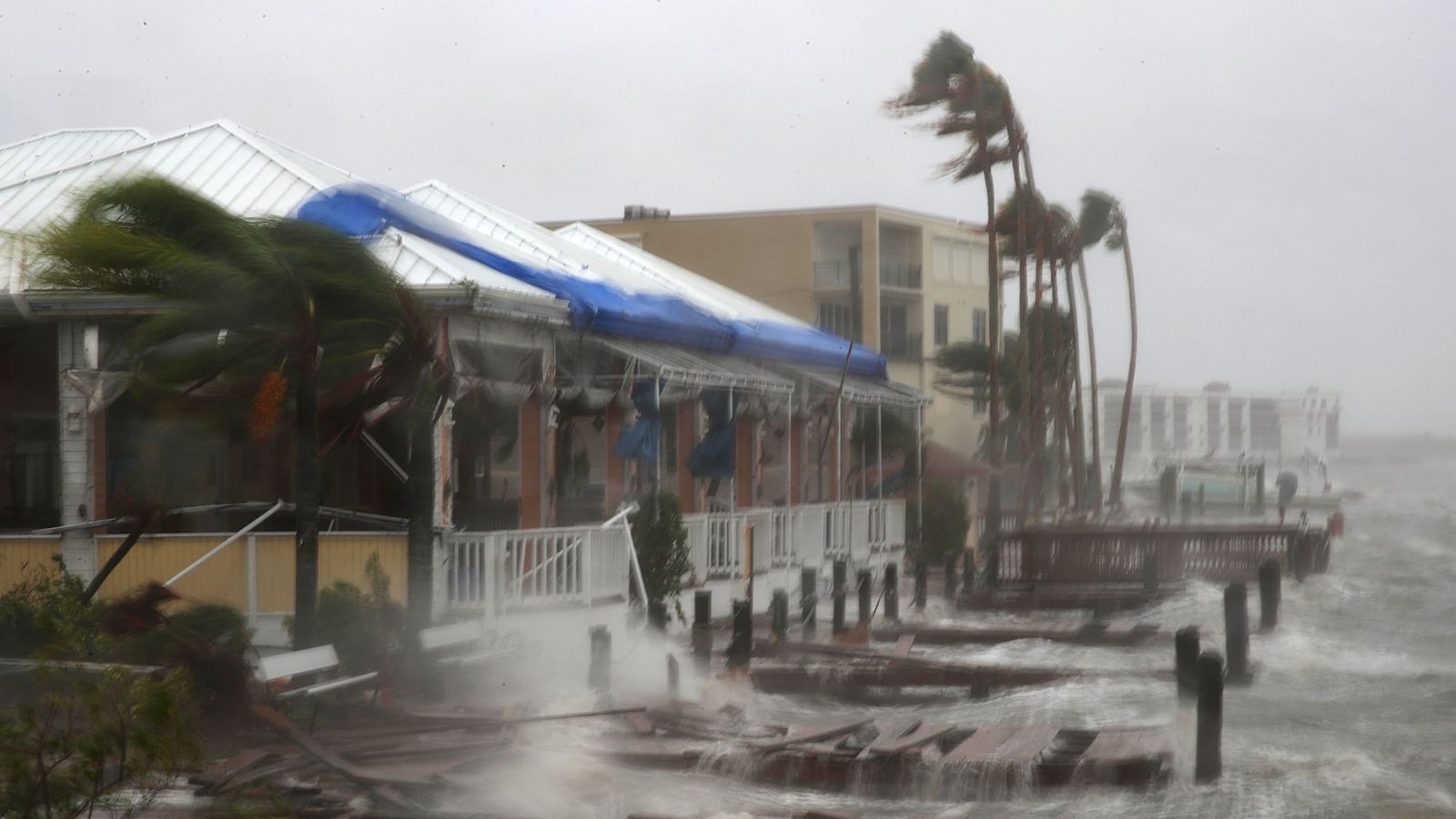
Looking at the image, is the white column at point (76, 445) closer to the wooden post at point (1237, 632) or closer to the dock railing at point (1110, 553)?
the wooden post at point (1237, 632)

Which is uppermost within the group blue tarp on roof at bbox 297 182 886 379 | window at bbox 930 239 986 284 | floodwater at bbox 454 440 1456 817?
window at bbox 930 239 986 284

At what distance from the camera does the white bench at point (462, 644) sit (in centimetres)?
1361

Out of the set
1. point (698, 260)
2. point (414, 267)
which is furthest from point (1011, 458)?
point (414, 267)

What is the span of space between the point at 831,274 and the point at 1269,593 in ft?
109

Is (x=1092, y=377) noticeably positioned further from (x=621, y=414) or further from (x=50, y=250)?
(x=50, y=250)

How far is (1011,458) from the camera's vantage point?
48938 millimetres

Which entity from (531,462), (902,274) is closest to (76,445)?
(531,462)

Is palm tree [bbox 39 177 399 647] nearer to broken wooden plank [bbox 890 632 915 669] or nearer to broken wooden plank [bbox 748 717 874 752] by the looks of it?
broken wooden plank [bbox 748 717 874 752]

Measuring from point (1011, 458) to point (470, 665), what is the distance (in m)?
36.6

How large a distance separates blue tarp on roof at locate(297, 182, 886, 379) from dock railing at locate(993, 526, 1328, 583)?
591 centimetres

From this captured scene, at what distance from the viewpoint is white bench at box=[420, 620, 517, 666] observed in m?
13.6

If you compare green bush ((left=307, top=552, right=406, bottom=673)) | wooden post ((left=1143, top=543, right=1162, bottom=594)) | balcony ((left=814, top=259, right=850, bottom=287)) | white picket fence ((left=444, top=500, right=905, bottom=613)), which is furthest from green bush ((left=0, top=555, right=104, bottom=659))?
balcony ((left=814, top=259, right=850, bottom=287))

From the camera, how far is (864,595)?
69.8 ft

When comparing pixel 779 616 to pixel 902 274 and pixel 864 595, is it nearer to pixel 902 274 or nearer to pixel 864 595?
pixel 864 595
